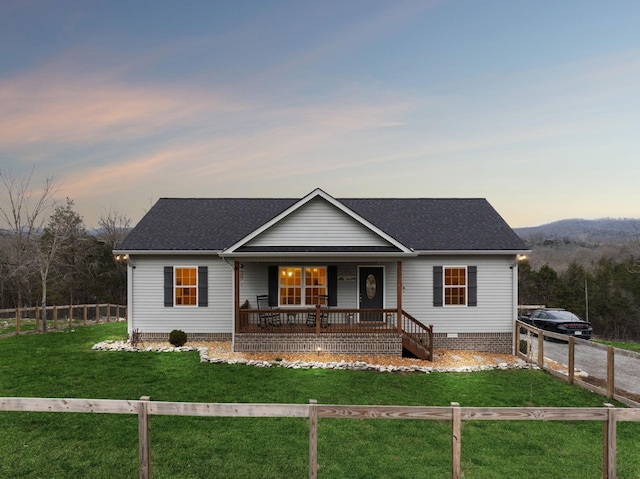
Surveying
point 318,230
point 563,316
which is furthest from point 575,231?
point 318,230

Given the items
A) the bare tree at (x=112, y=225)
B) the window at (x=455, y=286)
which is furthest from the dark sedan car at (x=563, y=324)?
the bare tree at (x=112, y=225)

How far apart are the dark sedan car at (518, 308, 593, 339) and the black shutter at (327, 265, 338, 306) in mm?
9640

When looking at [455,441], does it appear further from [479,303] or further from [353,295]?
[479,303]

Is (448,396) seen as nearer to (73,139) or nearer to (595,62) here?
(595,62)

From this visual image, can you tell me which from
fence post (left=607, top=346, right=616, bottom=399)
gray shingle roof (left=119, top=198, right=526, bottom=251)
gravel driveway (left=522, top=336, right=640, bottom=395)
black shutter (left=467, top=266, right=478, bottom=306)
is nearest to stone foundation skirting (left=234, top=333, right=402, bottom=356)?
black shutter (left=467, top=266, right=478, bottom=306)

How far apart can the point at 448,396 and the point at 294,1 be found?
2375 cm

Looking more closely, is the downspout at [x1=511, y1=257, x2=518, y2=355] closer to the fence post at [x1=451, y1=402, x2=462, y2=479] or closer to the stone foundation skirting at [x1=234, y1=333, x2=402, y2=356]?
the stone foundation skirting at [x1=234, y1=333, x2=402, y2=356]

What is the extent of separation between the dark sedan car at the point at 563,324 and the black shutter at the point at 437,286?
5.43 metres

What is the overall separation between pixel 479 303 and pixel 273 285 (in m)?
8.89

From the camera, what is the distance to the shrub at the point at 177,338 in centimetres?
1441

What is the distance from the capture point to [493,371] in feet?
39.2

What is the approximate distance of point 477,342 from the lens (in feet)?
50.3

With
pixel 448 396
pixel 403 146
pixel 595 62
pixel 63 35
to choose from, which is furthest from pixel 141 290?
pixel 595 62

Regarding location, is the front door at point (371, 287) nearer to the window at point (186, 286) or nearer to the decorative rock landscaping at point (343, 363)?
the decorative rock landscaping at point (343, 363)
